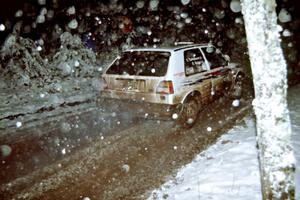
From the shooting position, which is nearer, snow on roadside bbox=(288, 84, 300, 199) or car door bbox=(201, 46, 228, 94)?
snow on roadside bbox=(288, 84, 300, 199)

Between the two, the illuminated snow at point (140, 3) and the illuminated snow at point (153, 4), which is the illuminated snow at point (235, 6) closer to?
the illuminated snow at point (153, 4)

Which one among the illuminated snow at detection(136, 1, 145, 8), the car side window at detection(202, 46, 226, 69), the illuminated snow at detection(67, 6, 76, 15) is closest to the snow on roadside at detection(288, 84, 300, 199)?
the car side window at detection(202, 46, 226, 69)

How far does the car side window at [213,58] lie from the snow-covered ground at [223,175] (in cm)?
228

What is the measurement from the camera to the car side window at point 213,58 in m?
8.16

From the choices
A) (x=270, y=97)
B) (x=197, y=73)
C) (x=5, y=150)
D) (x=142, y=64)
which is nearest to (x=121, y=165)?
(x=142, y=64)

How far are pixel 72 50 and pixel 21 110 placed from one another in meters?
6.71

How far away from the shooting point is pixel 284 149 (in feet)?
10.5

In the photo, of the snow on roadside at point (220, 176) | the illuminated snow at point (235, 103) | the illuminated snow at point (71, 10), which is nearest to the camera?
the snow on roadside at point (220, 176)

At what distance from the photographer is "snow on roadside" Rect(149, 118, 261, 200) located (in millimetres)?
4449

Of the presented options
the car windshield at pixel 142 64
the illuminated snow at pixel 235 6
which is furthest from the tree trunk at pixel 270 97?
the illuminated snow at pixel 235 6

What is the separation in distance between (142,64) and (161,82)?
65 cm

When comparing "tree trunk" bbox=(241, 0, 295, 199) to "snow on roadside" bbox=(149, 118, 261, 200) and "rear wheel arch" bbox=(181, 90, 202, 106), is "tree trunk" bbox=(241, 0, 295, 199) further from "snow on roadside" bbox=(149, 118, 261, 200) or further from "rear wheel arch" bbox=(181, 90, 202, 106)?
"rear wheel arch" bbox=(181, 90, 202, 106)

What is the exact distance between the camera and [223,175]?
4945mm

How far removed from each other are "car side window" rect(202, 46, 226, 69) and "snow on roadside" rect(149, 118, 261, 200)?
2.53 meters
